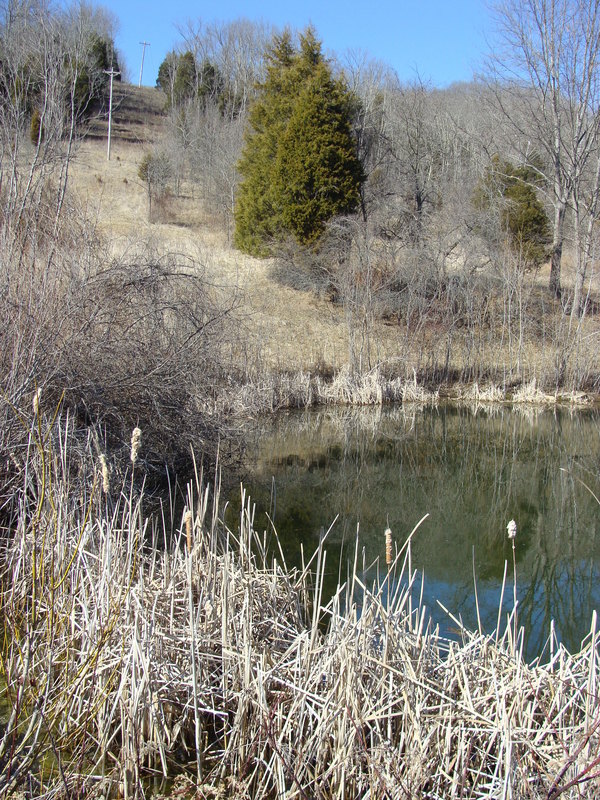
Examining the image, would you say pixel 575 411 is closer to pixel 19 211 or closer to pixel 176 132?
pixel 19 211

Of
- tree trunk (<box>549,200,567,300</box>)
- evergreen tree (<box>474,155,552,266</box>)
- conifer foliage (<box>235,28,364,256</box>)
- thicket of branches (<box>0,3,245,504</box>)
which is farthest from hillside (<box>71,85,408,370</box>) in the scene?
evergreen tree (<box>474,155,552,266</box>)

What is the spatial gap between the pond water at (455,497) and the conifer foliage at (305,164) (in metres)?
7.95

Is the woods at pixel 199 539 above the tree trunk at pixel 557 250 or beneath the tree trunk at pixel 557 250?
beneath

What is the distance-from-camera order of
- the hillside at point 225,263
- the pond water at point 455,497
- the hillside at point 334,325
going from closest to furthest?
the pond water at point 455,497
the hillside at point 334,325
the hillside at point 225,263

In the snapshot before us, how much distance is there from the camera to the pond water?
6094mm

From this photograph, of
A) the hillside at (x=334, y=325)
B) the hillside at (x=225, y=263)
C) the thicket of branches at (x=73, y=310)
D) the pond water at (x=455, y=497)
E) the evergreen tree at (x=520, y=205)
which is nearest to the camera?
the thicket of branches at (x=73, y=310)

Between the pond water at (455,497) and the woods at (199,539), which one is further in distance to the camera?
the pond water at (455,497)

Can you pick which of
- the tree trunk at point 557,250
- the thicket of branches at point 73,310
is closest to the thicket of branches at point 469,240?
the tree trunk at point 557,250

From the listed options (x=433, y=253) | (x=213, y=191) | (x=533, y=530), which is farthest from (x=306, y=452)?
(x=213, y=191)

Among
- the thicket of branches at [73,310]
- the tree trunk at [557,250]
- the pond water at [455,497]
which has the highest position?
the tree trunk at [557,250]

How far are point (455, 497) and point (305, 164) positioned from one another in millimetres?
13702

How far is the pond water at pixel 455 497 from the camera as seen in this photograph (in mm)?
6094

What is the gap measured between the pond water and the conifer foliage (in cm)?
795

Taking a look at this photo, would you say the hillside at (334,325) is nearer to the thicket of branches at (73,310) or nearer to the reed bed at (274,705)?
the thicket of branches at (73,310)
